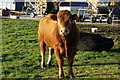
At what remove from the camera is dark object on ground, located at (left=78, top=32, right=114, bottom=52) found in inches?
383

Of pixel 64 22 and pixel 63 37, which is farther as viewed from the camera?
pixel 63 37

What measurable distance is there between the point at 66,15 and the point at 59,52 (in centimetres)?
104

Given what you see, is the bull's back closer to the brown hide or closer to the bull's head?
the brown hide

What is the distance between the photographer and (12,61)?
7.93 meters

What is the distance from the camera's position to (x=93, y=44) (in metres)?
9.73

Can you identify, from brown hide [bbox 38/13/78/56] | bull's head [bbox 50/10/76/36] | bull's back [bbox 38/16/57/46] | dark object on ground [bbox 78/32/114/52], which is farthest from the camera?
dark object on ground [bbox 78/32/114/52]

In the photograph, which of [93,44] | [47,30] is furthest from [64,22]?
[93,44]

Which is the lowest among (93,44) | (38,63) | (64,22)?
(38,63)

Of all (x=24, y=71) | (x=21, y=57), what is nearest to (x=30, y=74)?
(x=24, y=71)

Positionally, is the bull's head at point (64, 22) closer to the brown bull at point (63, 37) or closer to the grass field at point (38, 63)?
the brown bull at point (63, 37)

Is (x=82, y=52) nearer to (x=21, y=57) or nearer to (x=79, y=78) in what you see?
(x=21, y=57)

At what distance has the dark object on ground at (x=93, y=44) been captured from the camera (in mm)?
9734

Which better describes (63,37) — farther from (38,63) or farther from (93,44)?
(93,44)

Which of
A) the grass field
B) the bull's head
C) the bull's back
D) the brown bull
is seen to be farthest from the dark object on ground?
the bull's head
